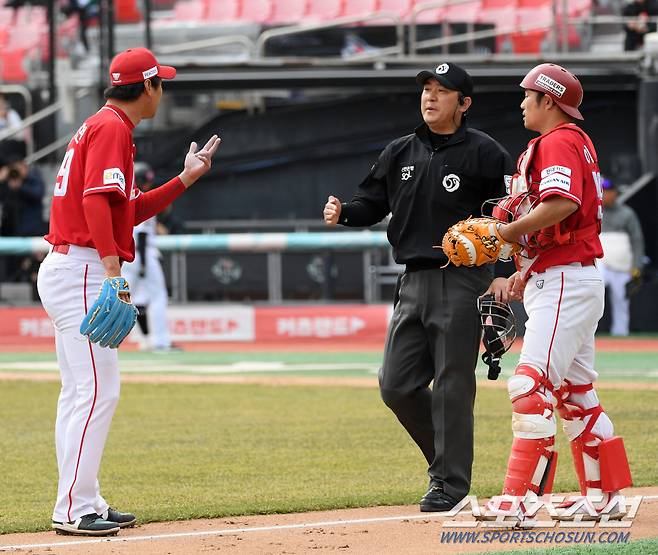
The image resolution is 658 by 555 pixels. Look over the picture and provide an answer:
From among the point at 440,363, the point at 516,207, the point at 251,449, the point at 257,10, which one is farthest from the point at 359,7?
the point at 516,207

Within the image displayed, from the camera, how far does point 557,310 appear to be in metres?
5.67

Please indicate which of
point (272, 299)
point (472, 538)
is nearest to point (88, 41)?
point (272, 299)

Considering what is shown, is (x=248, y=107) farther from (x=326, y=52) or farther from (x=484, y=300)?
(x=484, y=300)

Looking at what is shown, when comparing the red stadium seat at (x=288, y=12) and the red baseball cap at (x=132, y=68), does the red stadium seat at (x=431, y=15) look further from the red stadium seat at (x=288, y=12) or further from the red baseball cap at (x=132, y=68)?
the red baseball cap at (x=132, y=68)

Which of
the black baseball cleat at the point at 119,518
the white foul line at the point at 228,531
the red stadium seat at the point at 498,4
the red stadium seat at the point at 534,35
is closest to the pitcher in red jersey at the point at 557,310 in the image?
the white foul line at the point at 228,531

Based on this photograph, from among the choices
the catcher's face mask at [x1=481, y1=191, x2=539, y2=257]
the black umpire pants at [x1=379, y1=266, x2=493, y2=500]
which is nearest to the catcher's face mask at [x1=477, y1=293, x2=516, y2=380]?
the black umpire pants at [x1=379, y1=266, x2=493, y2=500]

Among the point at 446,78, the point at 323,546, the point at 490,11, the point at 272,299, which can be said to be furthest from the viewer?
the point at 490,11

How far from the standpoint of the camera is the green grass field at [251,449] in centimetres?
679

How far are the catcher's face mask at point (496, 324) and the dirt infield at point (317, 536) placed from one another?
76 cm

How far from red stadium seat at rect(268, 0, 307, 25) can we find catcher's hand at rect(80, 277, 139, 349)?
51.7 ft

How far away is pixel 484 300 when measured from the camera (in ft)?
19.9

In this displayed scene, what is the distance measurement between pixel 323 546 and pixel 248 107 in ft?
52.0

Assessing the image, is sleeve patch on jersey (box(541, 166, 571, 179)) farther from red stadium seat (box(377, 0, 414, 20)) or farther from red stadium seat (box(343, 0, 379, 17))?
red stadium seat (box(343, 0, 379, 17))

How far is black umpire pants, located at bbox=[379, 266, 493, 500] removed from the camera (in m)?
6.30
